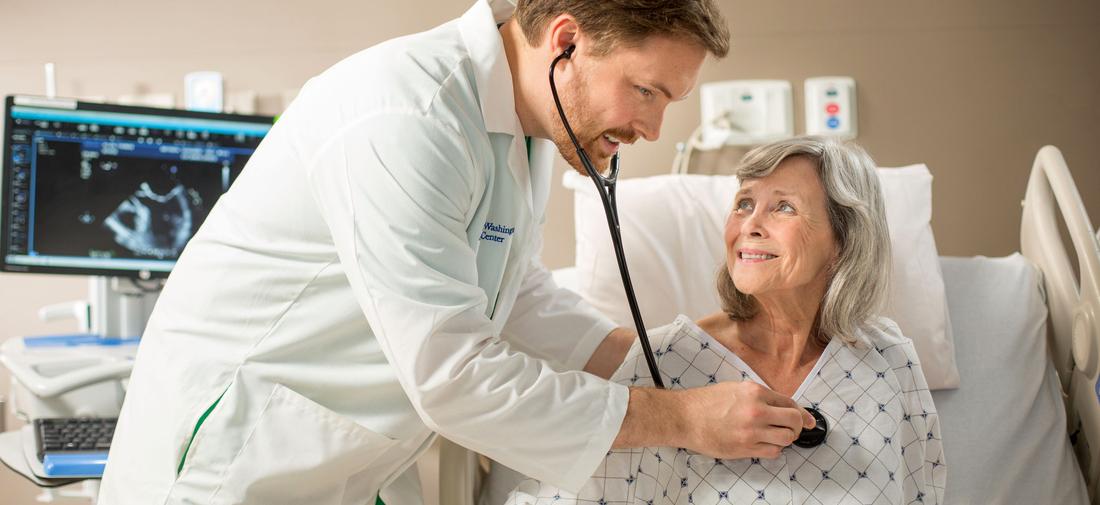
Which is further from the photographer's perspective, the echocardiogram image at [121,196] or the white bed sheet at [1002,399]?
the echocardiogram image at [121,196]

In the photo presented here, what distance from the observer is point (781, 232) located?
1.49m

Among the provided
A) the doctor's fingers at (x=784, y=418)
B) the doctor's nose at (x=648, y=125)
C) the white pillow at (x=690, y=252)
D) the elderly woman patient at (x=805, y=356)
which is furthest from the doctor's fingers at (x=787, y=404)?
the white pillow at (x=690, y=252)

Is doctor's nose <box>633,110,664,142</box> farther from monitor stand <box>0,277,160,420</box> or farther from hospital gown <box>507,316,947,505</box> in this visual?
monitor stand <box>0,277,160,420</box>

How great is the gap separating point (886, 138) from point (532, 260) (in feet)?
3.40

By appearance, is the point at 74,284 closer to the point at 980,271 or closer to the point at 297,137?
the point at 297,137

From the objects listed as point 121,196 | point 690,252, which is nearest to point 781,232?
point 690,252

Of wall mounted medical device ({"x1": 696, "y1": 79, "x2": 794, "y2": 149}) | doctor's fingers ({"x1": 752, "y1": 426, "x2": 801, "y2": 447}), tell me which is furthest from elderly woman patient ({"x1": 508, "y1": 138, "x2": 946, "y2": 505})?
wall mounted medical device ({"x1": 696, "y1": 79, "x2": 794, "y2": 149})

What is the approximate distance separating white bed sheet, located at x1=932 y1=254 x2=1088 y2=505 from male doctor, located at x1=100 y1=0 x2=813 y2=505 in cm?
64

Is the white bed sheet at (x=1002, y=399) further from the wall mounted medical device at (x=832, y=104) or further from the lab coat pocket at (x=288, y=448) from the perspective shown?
the lab coat pocket at (x=288, y=448)

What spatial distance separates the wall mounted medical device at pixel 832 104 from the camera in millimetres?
2242

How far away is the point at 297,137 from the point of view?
1.24 meters

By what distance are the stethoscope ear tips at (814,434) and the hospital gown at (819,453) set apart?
3cm

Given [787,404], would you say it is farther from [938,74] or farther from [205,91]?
[205,91]

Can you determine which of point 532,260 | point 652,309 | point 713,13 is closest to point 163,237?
point 532,260
